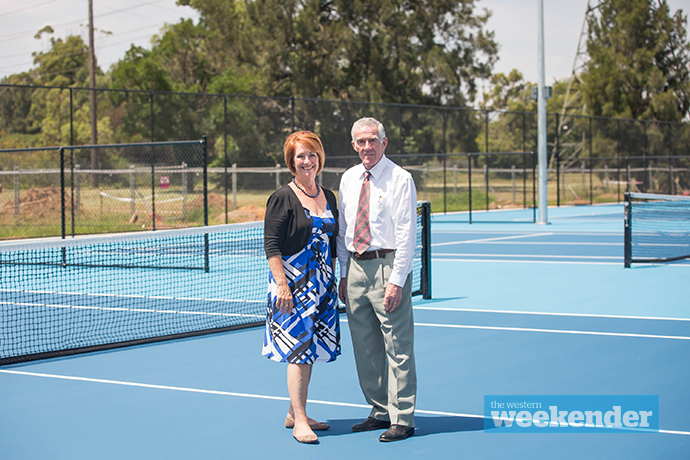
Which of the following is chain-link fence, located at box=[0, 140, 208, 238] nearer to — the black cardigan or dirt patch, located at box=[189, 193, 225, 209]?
dirt patch, located at box=[189, 193, 225, 209]

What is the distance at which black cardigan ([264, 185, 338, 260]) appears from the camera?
4469 millimetres

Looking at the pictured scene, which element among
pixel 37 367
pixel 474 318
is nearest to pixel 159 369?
pixel 37 367

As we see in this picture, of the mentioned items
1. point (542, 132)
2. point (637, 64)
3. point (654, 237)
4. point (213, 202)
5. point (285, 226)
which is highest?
point (637, 64)

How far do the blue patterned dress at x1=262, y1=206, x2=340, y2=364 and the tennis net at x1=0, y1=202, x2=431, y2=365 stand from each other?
324 centimetres

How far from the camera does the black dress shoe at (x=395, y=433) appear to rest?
14.7ft

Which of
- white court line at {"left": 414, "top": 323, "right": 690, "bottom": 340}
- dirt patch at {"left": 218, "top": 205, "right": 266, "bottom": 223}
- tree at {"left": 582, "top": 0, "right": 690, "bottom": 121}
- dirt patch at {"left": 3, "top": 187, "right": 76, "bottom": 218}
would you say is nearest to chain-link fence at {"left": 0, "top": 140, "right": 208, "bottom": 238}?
dirt patch at {"left": 3, "top": 187, "right": 76, "bottom": 218}

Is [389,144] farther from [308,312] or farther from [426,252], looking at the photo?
[308,312]

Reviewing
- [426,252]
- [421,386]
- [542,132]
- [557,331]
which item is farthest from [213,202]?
[421,386]

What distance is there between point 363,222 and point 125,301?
21.0ft

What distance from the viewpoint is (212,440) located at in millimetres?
4570

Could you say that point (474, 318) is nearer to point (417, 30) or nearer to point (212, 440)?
point (212, 440)

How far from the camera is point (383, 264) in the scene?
14.8 ft

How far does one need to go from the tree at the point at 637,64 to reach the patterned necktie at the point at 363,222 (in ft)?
141

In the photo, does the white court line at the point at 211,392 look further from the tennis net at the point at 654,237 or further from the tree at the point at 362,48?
the tree at the point at 362,48
